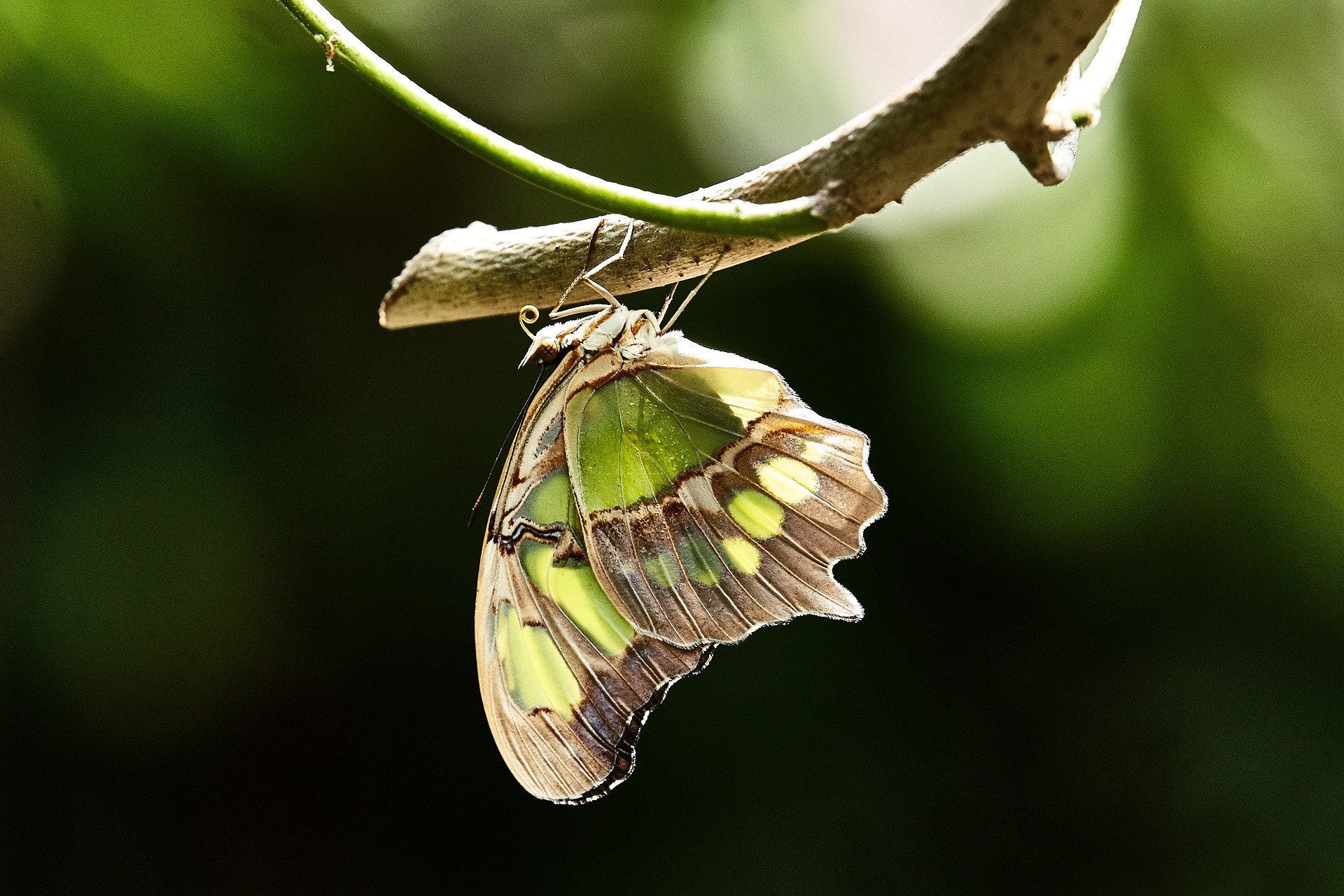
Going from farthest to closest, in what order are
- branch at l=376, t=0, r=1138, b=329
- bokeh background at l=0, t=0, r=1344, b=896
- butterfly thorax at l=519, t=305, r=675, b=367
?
bokeh background at l=0, t=0, r=1344, b=896 → butterfly thorax at l=519, t=305, r=675, b=367 → branch at l=376, t=0, r=1138, b=329

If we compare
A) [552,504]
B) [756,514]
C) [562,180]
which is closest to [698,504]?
[756,514]

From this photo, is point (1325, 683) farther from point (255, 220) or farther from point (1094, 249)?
point (255, 220)

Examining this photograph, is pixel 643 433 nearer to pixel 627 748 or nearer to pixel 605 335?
pixel 605 335

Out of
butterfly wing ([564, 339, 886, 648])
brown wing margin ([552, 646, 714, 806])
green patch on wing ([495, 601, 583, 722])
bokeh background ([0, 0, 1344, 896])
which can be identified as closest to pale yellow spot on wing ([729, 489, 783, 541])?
butterfly wing ([564, 339, 886, 648])

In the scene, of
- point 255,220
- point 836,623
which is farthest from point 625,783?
point 255,220

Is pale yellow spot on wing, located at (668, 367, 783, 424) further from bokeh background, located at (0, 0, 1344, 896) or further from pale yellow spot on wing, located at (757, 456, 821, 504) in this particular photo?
bokeh background, located at (0, 0, 1344, 896)

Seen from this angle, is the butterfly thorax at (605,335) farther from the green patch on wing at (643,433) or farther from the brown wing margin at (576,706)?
the brown wing margin at (576,706)
